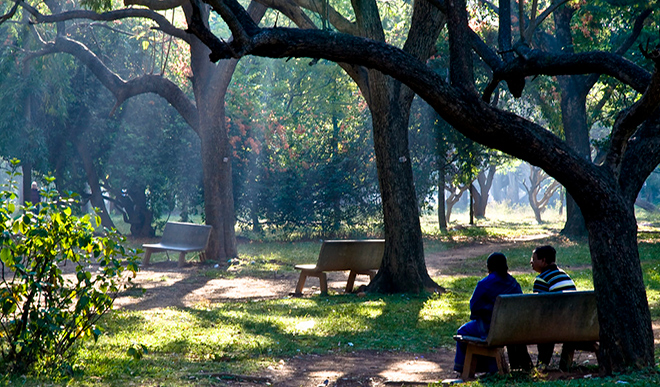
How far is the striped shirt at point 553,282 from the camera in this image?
6.78m

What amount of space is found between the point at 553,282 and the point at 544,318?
0.65 meters

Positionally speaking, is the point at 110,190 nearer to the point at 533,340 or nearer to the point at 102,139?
the point at 102,139

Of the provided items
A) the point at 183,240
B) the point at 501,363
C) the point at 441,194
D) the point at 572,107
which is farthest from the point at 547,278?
the point at 441,194

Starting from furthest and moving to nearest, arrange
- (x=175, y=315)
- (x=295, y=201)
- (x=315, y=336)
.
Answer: (x=295, y=201), (x=175, y=315), (x=315, y=336)

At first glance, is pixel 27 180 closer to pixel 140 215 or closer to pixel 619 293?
pixel 140 215

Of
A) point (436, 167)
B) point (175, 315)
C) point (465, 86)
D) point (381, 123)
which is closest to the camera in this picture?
point (465, 86)

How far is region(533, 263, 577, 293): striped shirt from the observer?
22.2 ft

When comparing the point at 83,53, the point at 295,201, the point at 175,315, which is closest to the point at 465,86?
the point at 175,315

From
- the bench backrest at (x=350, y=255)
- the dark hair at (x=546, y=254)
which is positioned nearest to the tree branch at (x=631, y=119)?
the dark hair at (x=546, y=254)

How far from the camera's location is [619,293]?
6012mm

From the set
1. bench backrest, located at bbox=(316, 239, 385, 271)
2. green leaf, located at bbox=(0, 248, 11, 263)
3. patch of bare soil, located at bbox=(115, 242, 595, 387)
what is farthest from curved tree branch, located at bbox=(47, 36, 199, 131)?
green leaf, located at bbox=(0, 248, 11, 263)

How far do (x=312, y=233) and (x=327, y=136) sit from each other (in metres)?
3.73

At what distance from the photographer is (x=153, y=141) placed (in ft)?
87.6

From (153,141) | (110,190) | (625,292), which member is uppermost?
(153,141)
